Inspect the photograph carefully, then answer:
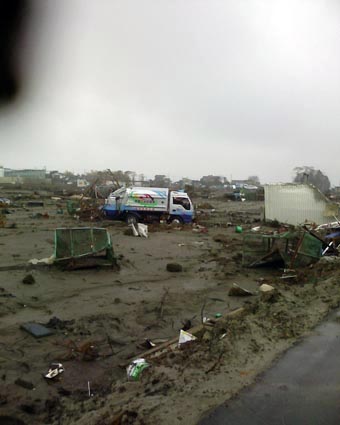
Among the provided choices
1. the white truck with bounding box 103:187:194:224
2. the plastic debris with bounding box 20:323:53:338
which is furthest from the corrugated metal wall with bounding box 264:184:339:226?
the plastic debris with bounding box 20:323:53:338

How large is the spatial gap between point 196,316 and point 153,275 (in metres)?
4.11

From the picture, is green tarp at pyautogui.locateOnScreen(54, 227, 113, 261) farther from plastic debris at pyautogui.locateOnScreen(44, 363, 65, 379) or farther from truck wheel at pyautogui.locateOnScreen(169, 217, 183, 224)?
truck wheel at pyautogui.locateOnScreen(169, 217, 183, 224)

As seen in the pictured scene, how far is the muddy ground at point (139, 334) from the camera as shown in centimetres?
425

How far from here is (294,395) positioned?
13.7 feet

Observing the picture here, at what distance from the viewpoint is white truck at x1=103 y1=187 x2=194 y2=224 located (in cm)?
2430

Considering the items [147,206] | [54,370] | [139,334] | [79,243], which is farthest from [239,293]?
[147,206]

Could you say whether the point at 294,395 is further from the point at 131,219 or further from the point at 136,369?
the point at 131,219

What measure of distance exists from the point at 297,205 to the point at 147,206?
952 centimetres

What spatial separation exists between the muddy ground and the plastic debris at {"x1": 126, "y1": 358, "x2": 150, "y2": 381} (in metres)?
0.11

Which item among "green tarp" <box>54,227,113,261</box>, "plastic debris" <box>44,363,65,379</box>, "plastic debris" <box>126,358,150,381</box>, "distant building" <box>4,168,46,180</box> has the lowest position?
"plastic debris" <box>44,363,65,379</box>

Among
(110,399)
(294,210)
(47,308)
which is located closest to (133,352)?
(110,399)

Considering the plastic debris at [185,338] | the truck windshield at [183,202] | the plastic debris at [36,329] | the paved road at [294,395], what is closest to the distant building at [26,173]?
the truck windshield at [183,202]

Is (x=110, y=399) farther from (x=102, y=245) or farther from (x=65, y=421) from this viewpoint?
(x=102, y=245)

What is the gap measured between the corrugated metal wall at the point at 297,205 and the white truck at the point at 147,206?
19.5ft
